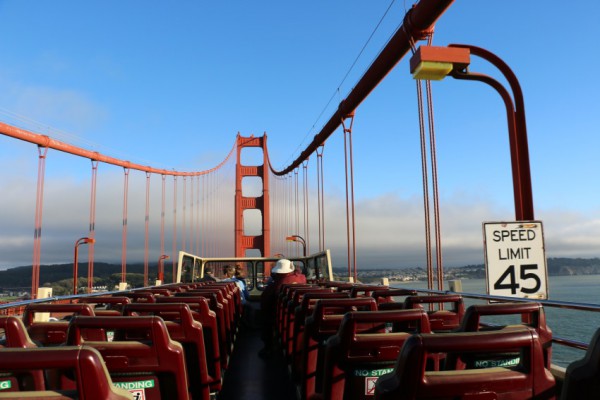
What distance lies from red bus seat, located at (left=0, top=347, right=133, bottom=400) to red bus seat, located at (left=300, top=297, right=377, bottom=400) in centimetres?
180

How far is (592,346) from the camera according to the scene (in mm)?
1473

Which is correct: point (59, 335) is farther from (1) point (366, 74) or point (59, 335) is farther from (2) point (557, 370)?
(1) point (366, 74)

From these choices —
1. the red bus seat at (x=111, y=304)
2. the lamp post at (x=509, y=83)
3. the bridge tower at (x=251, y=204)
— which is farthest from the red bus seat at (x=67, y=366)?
the bridge tower at (x=251, y=204)

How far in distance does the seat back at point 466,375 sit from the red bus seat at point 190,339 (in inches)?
66.2

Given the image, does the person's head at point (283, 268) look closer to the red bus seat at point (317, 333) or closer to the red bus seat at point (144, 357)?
the red bus seat at point (317, 333)

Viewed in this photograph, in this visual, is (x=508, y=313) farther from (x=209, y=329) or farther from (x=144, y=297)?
(x=144, y=297)

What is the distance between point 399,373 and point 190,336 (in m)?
1.78

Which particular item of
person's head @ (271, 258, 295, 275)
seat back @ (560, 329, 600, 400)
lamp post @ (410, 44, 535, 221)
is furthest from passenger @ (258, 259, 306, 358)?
seat back @ (560, 329, 600, 400)

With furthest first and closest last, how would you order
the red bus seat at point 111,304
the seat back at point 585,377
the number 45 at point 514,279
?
the number 45 at point 514,279
the red bus seat at point 111,304
the seat back at point 585,377

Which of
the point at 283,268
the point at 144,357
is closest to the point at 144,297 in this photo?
the point at 144,357

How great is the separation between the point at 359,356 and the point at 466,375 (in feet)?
2.79

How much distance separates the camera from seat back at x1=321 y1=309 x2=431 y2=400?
2.28 metres

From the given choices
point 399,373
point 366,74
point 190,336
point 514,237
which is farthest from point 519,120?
A: point 366,74

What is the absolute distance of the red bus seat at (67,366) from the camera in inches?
47.8
